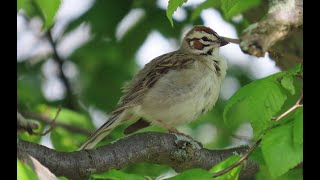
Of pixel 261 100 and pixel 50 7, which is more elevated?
pixel 50 7

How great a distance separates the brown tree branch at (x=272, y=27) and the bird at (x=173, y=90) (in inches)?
38.4

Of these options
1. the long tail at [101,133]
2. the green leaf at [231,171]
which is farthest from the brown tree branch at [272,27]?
the long tail at [101,133]

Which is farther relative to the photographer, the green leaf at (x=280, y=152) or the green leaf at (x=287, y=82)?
the green leaf at (x=287, y=82)

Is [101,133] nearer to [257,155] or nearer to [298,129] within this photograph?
[257,155]

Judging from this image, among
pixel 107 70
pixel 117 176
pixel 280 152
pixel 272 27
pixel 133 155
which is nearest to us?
pixel 280 152

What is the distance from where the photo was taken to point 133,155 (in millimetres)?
4027

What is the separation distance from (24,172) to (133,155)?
143cm

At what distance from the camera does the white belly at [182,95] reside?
19.2ft

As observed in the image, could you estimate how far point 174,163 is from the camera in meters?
4.29

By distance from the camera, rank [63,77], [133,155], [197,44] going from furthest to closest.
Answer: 1. [63,77]
2. [197,44]
3. [133,155]

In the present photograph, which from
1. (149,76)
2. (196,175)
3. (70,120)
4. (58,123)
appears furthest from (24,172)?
(70,120)

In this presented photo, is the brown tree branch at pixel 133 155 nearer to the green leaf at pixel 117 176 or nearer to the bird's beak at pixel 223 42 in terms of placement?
the green leaf at pixel 117 176
